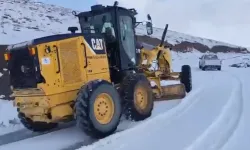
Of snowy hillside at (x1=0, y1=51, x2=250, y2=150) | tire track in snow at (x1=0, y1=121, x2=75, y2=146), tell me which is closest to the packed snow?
snowy hillside at (x1=0, y1=51, x2=250, y2=150)

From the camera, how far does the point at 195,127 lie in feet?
24.7

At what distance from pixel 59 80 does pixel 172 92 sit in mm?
5049

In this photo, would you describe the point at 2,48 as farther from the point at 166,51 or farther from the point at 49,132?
the point at 49,132

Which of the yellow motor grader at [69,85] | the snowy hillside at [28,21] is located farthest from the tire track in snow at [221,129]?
the snowy hillside at [28,21]

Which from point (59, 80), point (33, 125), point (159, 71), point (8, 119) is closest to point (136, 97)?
point (59, 80)

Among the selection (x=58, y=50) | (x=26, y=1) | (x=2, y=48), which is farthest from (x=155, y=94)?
(x=26, y=1)

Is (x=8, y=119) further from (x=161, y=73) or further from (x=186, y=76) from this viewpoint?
(x=186, y=76)

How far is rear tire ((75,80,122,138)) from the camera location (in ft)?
22.7

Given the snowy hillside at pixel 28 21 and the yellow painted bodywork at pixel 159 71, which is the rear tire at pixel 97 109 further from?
the snowy hillside at pixel 28 21

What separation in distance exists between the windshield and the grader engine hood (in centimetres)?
242

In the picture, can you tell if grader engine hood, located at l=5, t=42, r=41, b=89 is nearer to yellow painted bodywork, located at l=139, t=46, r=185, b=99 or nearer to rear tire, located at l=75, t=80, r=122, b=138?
rear tire, located at l=75, t=80, r=122, b=138

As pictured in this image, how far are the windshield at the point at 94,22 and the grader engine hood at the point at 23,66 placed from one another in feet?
7.95

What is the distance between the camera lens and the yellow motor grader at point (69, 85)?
7008mm

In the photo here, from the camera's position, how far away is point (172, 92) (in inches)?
448
